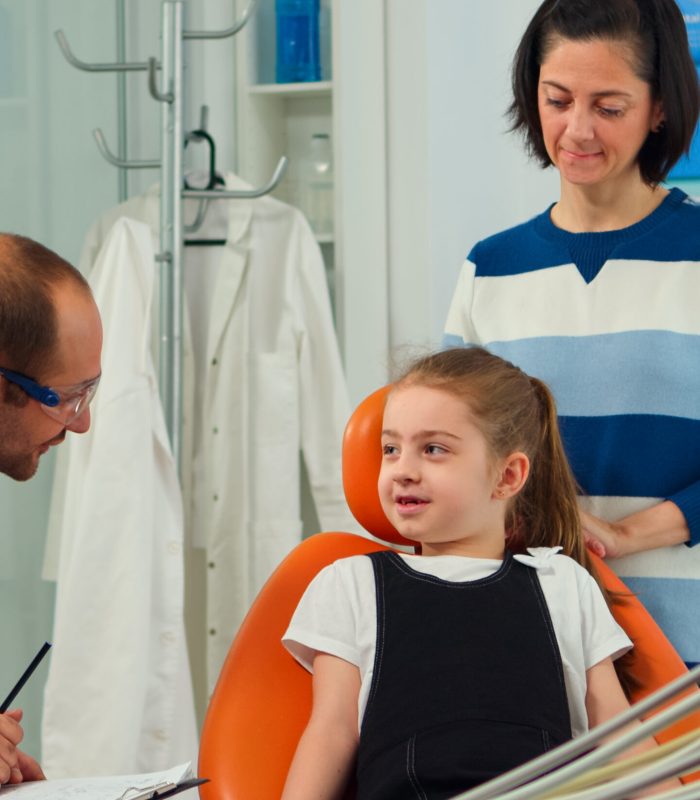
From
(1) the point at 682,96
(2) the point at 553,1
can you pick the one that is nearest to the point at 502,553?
(1) the point at 682,96

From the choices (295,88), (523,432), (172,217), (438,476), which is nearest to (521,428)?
(523,432)

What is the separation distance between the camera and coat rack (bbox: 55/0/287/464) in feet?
7.87

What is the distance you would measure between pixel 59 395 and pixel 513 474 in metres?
0.60

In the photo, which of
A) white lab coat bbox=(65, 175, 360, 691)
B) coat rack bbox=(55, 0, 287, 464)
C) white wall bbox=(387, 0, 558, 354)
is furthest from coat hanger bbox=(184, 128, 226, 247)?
white wall bbox=(387, 0, 558, 354)

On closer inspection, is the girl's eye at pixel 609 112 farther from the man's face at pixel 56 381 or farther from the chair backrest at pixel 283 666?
the man's face at pixel 56 381

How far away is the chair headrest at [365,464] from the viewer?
58.6 inches

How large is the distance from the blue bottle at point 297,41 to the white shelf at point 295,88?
29mm

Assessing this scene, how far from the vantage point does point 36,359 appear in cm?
115

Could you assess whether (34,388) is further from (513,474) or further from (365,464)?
(513,474)

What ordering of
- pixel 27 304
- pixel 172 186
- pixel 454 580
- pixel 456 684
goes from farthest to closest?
pixel 172 186
pixel 454 580
pixel 456 684
pixel 27 304

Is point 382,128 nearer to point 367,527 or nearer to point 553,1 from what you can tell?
point 553,1

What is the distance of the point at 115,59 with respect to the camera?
8.63ft

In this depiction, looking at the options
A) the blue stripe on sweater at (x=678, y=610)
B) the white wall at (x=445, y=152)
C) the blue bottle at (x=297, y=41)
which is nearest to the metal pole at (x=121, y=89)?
the blue bottle at (x=297, y=41)

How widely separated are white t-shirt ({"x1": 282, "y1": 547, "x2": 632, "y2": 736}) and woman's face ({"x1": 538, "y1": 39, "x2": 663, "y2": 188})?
1.66ft
